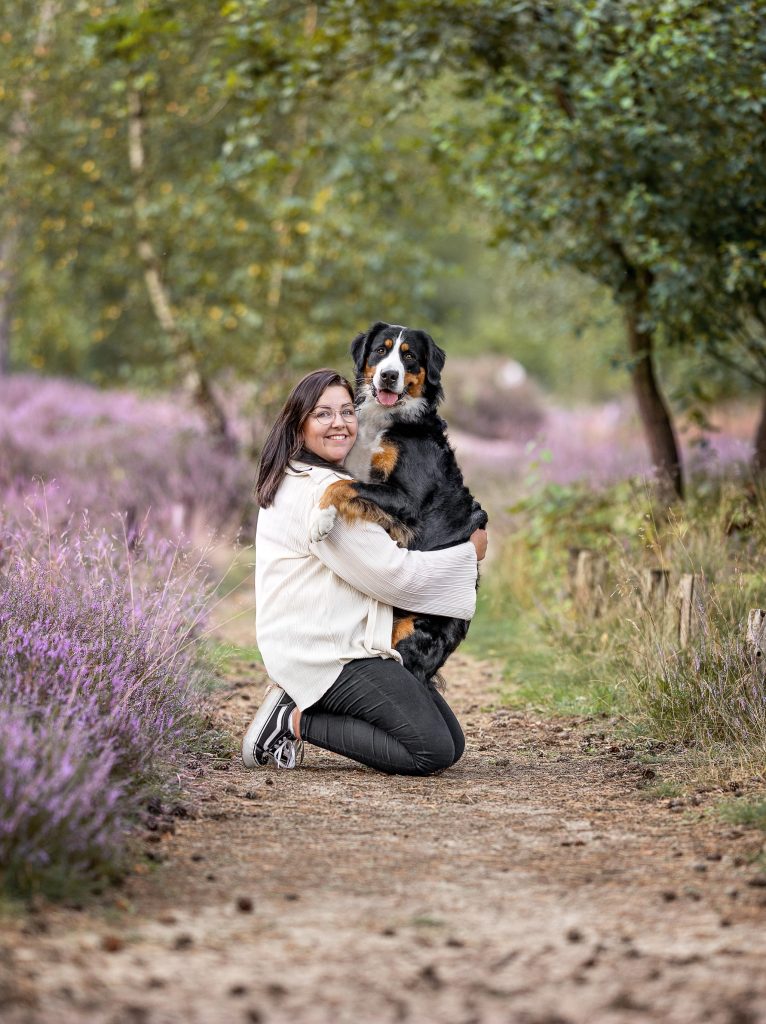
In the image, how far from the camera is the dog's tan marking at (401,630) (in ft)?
15.3

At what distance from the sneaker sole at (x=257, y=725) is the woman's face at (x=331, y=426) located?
94cm

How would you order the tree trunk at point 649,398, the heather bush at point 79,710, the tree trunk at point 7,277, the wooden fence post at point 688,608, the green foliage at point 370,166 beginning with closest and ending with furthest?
the heather bush at point 79,710, the wooden fence post at point 688,608, the green foliage at point 370,166, the tree trunk at point 649,398, the tree trunk at point 7,277

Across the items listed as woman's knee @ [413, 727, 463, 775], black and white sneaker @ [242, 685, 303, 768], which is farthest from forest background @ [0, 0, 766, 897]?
woman's knee @ [413, 727, 463, 775]

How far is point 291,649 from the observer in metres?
4.57

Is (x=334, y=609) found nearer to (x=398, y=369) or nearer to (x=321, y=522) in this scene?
(x=321, y=522)

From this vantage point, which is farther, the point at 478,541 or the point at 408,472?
the point at 478,541

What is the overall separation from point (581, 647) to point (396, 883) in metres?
3.59

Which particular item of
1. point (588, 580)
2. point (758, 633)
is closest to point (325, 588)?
point (758, 633)

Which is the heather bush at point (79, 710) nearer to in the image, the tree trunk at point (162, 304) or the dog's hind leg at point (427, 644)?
the dog's hind leg at point (427, 644)

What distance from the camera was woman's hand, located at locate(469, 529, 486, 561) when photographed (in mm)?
4893

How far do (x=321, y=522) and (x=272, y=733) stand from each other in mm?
889

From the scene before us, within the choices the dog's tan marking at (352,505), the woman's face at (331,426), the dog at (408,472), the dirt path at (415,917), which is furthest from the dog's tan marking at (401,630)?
the woman's face at (331,426)

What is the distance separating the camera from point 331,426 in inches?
183

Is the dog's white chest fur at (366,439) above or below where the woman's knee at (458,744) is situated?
above
